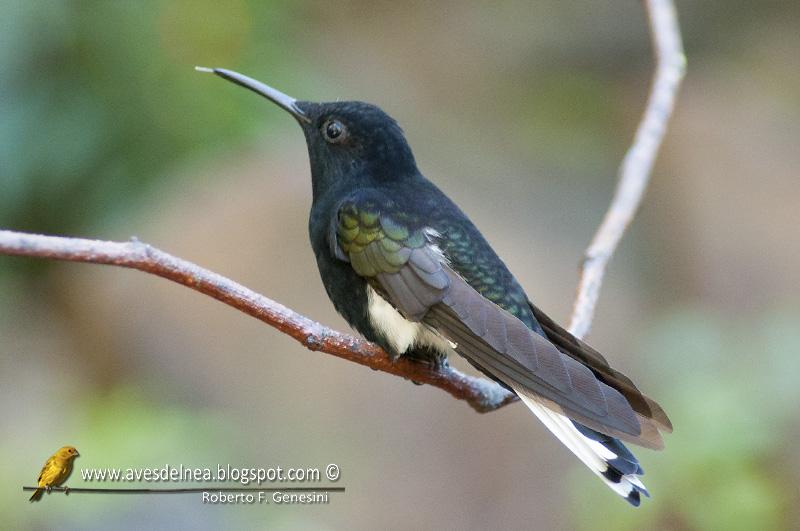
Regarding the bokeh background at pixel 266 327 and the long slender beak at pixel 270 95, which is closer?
the long slender beak at pixel 270 95

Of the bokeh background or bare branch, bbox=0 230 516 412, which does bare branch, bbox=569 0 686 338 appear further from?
the bokeh background

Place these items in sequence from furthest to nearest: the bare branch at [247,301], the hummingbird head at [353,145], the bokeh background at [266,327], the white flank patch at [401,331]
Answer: the bokeh background at [266,327] → the hummingbird head at [353,145] → the white flank patch at [401,331] → the bare branch at [247,301]

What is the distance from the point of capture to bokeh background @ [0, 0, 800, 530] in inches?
156

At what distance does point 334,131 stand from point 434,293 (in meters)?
0.76

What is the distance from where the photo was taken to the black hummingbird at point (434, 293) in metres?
2.23

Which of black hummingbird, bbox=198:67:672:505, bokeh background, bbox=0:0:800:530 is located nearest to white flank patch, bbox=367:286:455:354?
black hummingbird, bbox=198:67:672:505

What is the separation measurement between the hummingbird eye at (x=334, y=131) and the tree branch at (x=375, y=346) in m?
0.77

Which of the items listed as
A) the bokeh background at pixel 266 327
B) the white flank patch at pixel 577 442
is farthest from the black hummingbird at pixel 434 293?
the bokeh background at pixel 266 327

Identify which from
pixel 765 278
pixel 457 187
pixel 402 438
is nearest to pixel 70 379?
pixel 402 438

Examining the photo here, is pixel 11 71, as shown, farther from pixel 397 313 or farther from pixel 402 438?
pixel 397 313

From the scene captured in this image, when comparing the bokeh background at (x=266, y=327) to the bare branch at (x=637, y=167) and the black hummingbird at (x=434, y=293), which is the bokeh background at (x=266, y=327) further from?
the black hummingbird at (x=434, y=293)

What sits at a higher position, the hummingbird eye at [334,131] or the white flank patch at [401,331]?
the hummingbird eye at [334,131]

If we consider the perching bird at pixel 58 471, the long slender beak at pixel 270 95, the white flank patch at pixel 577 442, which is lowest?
the perching bird at pixel 58 471

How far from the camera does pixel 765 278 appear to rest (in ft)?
21.7
